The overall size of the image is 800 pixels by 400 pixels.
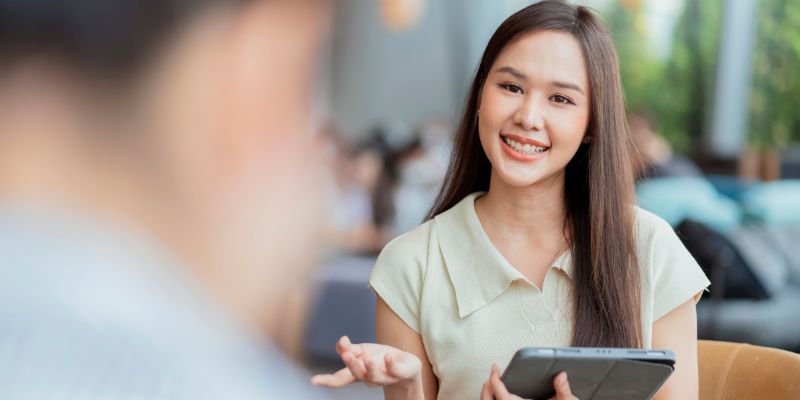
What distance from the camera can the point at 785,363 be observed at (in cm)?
139

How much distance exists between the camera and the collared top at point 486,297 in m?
1.35

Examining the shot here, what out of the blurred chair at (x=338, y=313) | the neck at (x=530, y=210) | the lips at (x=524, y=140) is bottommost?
the blurred chair at (x=338, y=313)

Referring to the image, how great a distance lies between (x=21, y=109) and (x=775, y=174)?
5100 mm

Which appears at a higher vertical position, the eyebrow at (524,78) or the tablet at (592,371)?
the eyebrow at (524,78)

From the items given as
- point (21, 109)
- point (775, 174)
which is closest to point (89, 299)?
point (21, 109)

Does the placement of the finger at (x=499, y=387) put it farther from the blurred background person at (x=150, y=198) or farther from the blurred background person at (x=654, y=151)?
the blurred background person at (x=654, y=151)

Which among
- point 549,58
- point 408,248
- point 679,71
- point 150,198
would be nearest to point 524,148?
point 549,58

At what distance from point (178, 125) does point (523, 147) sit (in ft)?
15.6

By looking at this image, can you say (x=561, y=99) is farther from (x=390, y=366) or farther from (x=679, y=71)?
(x=679, y=71)

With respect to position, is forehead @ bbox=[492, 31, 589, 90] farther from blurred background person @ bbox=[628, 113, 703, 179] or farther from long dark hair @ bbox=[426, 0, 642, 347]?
blurred background person @ bbox=[628, 113, 703, 179]

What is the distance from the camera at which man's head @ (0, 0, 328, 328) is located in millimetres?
5066

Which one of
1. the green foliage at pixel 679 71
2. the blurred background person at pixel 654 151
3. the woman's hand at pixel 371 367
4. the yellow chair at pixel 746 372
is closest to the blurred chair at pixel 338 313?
the blurred background person at pixel 654 151

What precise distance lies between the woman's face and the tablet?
0.90 ft

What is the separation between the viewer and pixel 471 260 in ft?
4.65
